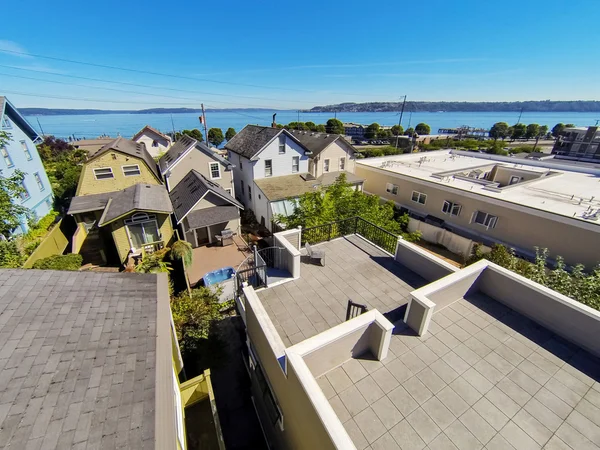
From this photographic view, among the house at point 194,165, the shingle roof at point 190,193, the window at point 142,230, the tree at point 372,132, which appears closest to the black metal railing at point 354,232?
the shingle roof at point 190,193

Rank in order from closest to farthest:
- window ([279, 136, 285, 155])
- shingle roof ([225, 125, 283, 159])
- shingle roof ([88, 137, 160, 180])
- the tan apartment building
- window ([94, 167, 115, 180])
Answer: the tan apartment building < shingle roof ([88, 137, 160, 180]) < window ([94, 167, 115, 180]) < shingle roof ([225, 125, 283, 159]) < window ([279, 136, 285, 155])

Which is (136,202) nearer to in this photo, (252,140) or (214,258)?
(214,258)

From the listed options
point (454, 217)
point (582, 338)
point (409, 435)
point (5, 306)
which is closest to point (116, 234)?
point (5, 306)

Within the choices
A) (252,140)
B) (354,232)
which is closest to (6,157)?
(252,140)

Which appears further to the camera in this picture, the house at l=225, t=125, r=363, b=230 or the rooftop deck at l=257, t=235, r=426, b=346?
the house at l=225, t=125, r=363, b=230

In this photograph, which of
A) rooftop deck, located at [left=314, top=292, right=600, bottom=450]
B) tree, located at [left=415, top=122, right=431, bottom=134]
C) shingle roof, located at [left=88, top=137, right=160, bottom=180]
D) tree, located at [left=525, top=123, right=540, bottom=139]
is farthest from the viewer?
tree, located at [left=415, top=122, right=431, bottom=134]

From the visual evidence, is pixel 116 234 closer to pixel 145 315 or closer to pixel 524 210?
pixel 145 315

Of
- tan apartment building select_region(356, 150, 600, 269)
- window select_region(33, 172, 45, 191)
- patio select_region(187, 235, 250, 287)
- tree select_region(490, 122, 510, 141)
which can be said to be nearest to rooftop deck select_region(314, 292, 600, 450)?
patio select_region(187, 235, 250, 287)

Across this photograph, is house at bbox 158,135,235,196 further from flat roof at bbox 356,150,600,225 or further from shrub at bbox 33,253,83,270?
flat roof at bbox 356,150,600,225
